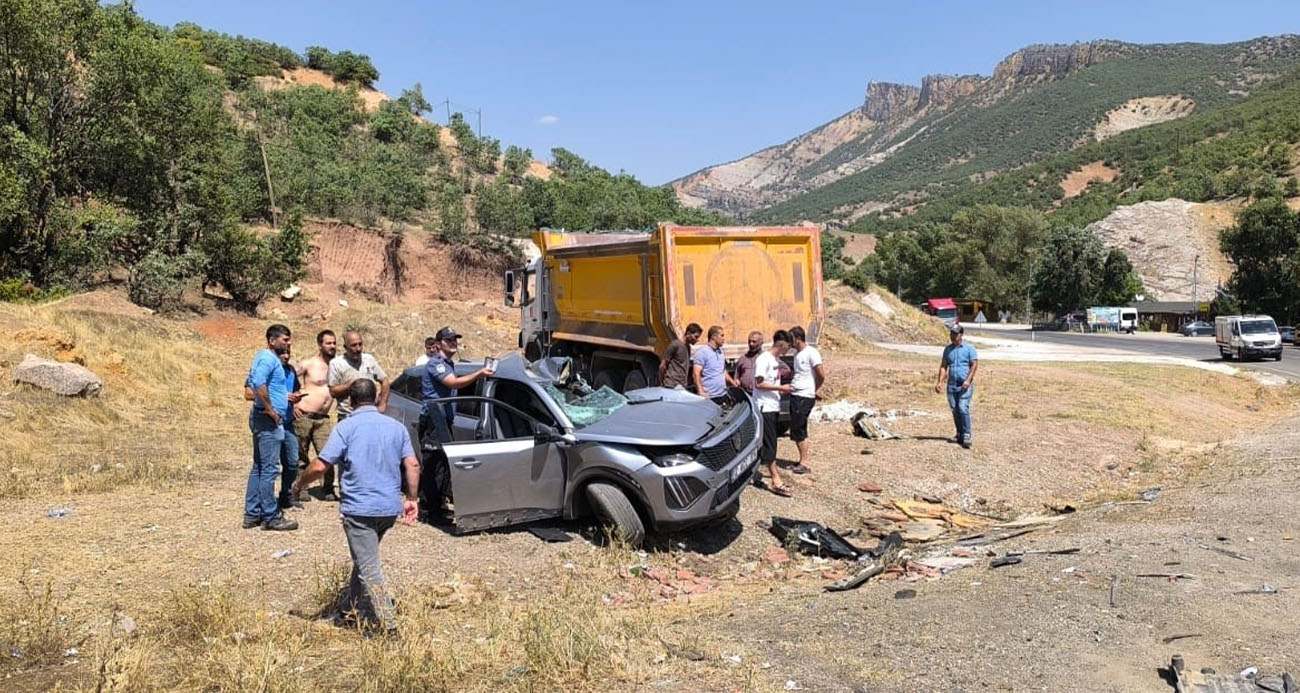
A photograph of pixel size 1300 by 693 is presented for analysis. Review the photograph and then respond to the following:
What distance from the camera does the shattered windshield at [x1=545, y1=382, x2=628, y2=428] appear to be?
7.38 metres

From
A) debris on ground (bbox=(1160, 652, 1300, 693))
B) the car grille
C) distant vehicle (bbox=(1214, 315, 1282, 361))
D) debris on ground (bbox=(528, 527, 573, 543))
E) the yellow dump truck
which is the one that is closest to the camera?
debris on ground (bbox=(1160, 652, 1300, 693))

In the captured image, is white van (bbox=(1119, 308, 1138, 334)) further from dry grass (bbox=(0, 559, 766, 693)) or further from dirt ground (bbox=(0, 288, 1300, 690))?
dry grass (bbox=(0, 559, 766, 693))

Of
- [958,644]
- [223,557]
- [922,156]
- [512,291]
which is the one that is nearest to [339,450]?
[223,557]

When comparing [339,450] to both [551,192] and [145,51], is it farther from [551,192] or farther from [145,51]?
[551,192]

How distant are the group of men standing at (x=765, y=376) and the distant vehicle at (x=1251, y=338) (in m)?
26.8

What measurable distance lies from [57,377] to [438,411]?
8.78m

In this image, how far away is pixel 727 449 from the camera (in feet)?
22.9

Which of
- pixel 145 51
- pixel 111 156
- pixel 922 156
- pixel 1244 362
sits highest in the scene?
pixel 922 156

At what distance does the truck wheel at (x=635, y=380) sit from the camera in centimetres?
1198

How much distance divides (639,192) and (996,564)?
164 feet

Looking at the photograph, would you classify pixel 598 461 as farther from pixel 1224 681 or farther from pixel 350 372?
pixel 1224 681

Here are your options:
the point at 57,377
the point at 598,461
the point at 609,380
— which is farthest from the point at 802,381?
the point at 57,377

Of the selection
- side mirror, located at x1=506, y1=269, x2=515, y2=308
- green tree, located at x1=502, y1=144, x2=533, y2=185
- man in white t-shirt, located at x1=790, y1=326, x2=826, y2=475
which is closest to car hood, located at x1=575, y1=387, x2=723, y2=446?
man in white t-shirt, located at x1=790, y1=326, x2=826, y2=475

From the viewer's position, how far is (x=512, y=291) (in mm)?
17391
